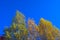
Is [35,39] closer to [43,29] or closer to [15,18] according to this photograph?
[43,29]

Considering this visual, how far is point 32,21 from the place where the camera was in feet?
59.4

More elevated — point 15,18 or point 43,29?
point 15,18

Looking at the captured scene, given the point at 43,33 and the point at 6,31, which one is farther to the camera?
the point at 6,31

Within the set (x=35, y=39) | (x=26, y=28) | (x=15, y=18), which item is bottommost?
(x=35, y=39)

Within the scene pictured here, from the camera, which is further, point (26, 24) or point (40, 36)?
point (26, 24)

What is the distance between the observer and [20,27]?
690 inches

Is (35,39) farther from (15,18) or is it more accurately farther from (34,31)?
(15,18)

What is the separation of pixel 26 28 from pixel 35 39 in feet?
4.29

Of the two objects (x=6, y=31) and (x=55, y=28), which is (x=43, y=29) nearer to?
(x=55, y=28)

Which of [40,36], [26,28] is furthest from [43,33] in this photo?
[26,28]

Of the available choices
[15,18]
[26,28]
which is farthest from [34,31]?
[15,18]

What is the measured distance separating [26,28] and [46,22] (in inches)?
71.7

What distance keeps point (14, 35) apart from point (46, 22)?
292 cm

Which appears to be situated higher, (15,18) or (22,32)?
(15,18)
